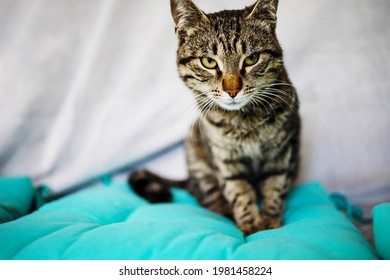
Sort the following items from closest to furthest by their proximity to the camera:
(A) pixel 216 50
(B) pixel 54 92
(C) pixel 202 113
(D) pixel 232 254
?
1. (D) pixel 232 254
2. (A) pixel 216 50
3. (C) pixel 202 113
4. (B) pixel 54 92

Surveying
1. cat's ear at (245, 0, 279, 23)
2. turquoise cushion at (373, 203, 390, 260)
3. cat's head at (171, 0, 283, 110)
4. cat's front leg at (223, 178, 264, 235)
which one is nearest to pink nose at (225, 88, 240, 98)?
→ cat's head at (171, 0, 283, 110)

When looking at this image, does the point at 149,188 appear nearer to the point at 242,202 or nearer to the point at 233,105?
the point at 242,202

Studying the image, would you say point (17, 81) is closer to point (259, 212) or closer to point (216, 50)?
point (216, 50)

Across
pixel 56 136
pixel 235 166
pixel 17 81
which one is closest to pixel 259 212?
pixel 235 166

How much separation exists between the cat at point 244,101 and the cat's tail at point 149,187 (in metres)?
0.21

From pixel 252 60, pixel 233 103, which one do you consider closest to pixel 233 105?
pixel 233 103

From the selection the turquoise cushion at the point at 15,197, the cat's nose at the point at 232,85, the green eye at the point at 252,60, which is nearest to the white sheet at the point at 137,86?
the turquoise cushion at the point at 15,197

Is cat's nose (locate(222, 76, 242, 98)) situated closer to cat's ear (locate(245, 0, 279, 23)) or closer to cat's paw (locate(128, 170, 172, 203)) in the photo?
cat's ear (locate(245, 0, 279, 23))

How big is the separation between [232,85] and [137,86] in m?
0.60

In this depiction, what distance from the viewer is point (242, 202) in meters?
1.15

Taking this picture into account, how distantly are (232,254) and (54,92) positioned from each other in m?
0.90

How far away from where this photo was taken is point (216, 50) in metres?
1.00

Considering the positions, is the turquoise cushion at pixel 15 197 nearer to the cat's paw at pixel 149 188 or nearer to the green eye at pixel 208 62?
the cat's paw at pixel 149 188

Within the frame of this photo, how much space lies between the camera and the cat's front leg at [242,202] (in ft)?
3.67
